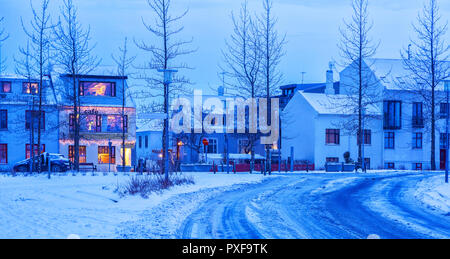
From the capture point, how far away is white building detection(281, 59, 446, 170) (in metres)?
47.1

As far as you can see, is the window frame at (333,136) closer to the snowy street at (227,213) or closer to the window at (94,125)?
the window at (94,125)

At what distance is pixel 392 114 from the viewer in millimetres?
48781

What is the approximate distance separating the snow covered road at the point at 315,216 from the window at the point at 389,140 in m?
31.2

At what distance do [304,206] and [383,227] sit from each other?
4074mm

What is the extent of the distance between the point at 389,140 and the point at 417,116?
3832mm

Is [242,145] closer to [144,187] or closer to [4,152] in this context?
[4,152]

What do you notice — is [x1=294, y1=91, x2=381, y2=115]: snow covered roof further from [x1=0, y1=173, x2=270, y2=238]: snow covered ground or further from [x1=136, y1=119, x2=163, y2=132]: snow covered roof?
[x1=0, y1=173, x2=270, y2=238]: snow covered ground

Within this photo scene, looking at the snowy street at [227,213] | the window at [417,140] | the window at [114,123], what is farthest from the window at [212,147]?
the snowy street at [227,213]

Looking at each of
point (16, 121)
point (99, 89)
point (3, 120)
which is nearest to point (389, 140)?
point (99, 89)

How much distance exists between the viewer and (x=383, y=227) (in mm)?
10586

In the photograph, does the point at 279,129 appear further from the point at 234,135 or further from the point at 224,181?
the point at 224,181

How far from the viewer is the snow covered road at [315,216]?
9.83 meters

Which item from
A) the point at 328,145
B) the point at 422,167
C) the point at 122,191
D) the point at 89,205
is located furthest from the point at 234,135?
the point at 89,205

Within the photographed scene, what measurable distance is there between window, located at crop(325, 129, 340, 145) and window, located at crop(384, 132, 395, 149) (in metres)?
5.16
